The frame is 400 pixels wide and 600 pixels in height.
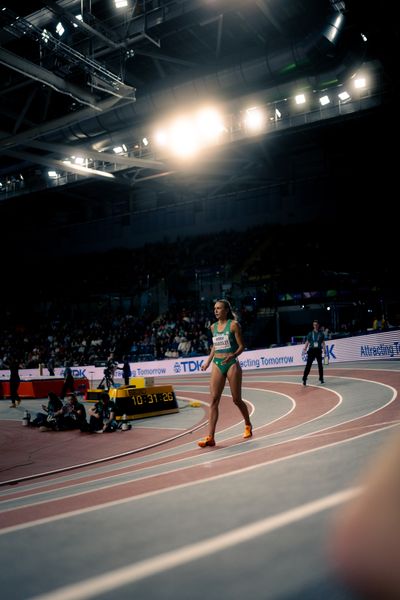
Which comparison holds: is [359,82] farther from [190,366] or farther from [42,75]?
[190,366]

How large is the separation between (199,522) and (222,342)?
379 centimetres

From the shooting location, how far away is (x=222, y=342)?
22.1ft

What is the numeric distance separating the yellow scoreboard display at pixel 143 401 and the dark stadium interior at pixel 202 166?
11556mm

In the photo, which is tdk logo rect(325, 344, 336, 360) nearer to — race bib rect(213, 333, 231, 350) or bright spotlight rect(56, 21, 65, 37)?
race bib rect(213, 333, 231, 350)

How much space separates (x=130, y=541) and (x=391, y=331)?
61.4 ft

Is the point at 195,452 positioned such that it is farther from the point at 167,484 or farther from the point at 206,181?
the point at 206,181


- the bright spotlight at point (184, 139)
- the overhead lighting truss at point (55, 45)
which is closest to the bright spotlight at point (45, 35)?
the overhead lighting truss at point (55, 45)

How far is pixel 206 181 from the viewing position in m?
38.2

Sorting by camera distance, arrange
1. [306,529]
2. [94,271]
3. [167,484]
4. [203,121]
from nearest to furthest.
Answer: [306,529] → [167,484] → [203,121] → [94,271]

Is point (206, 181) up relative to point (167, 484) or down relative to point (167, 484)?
up

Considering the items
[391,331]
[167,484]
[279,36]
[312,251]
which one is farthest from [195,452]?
[312,251]

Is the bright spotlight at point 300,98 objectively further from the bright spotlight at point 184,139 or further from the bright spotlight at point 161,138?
the bright spotlight at point 161,138

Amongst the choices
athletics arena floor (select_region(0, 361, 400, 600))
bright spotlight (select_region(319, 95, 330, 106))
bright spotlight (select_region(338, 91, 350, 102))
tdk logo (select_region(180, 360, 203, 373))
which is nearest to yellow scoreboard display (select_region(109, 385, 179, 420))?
athletics arena floor (select_region(0, 361, 400, 600))

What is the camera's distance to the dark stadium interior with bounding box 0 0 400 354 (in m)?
17.4
